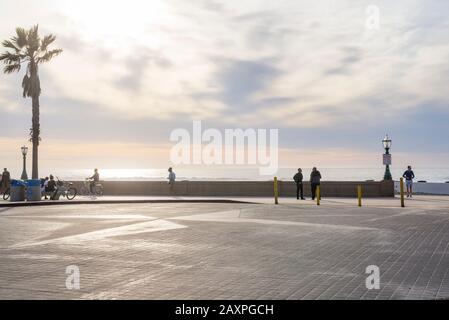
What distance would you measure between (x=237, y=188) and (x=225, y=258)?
24.8 metres

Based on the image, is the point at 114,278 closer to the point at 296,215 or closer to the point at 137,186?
the point at 296,215

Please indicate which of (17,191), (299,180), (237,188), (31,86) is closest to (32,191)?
(17,191)

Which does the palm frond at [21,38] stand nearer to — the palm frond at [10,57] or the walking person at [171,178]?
the palm frond at [10,57]

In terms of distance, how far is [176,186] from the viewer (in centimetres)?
3516

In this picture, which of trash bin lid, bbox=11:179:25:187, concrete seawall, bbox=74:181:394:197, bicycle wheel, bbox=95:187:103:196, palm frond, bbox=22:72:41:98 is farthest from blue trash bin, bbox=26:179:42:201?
palm frond, bbox=22:72:41:98

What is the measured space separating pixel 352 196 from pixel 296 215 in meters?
14.8

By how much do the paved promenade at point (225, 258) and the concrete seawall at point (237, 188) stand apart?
1550 cm

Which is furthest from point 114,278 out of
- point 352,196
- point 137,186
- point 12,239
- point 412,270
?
point 137,186

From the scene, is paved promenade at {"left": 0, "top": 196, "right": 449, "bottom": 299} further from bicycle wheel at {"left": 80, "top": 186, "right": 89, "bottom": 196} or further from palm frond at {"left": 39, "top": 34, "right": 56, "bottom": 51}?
palm frond at {"left": 39, "top": 34, "right": 56, "bottom": 51}

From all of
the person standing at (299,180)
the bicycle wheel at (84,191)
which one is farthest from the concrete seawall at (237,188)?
the person standing at (299,180)

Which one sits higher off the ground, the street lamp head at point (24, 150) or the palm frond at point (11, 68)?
the palm frond at point (11, 68)

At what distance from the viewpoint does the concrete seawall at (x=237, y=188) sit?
3219 cm

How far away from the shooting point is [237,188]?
3438 centimetres
